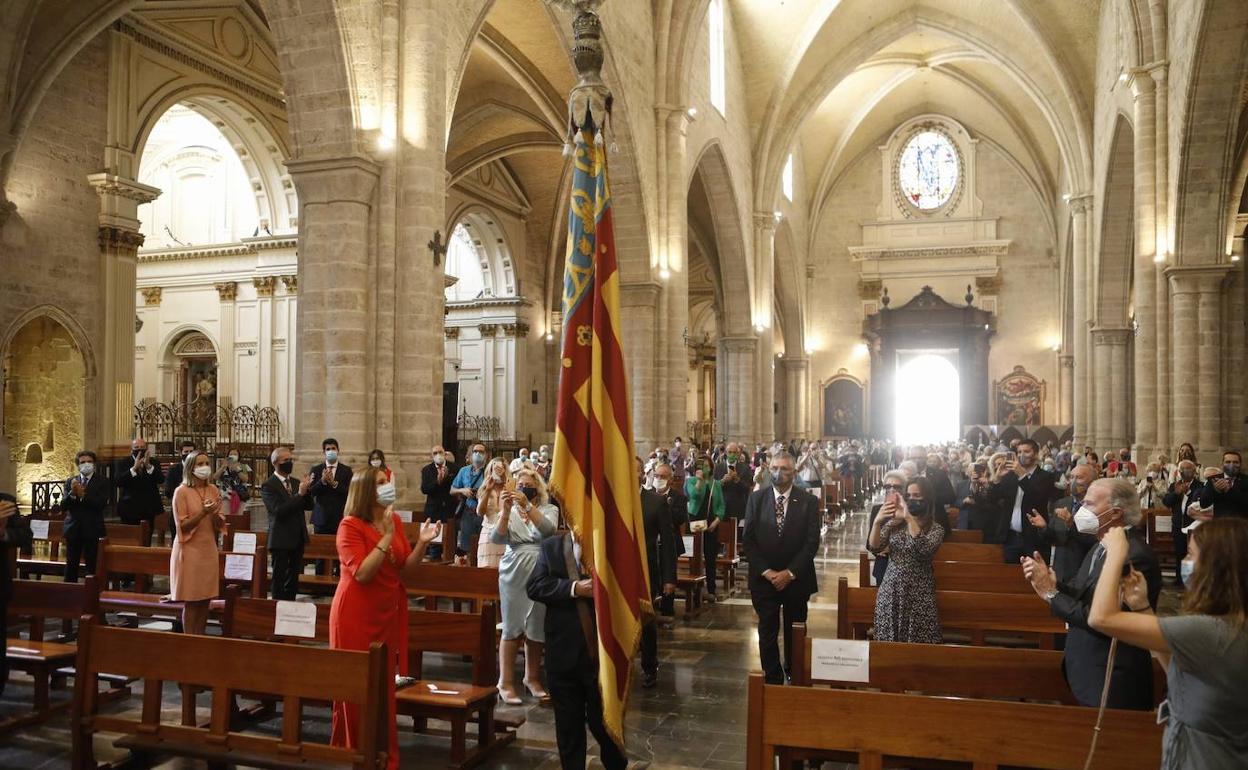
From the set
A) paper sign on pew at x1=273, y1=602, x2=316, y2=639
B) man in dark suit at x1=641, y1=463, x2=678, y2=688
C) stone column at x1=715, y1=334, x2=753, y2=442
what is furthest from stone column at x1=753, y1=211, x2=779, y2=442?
paper sign on pew at x1=273, y1=602, x2=316, y2=639

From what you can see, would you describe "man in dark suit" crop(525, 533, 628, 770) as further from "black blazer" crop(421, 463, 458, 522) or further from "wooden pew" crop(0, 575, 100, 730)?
"black blazer" crop(421, 463, 458, 522)

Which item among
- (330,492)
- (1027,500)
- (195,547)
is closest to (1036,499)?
(1027,500)

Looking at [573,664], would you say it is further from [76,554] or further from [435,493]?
[76,554]

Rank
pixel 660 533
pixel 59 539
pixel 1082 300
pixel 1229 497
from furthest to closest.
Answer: pixel 1082 300 → pixel 59 539 → pixel 1229 497 → pixel 660 533

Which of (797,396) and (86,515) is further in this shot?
(797,396)

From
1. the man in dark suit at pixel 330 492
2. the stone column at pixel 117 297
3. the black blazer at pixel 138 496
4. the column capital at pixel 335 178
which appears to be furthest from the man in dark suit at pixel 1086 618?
the stone column at pixel 117 297

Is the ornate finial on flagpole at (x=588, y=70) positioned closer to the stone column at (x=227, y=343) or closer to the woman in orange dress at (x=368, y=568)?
the woman in orange dress at (x=368, y=568)

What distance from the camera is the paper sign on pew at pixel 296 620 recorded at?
17.0 ft

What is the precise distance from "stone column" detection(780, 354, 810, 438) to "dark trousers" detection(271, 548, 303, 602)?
30.2 meters

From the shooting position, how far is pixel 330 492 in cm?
952

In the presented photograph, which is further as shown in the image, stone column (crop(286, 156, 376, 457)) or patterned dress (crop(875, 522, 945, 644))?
Answer: stone column (crop(286, 156, 376, 457))

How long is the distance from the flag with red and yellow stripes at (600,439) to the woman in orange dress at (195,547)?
333 cm

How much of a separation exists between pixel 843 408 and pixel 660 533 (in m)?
31.7

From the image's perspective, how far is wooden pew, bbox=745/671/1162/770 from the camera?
322cm
